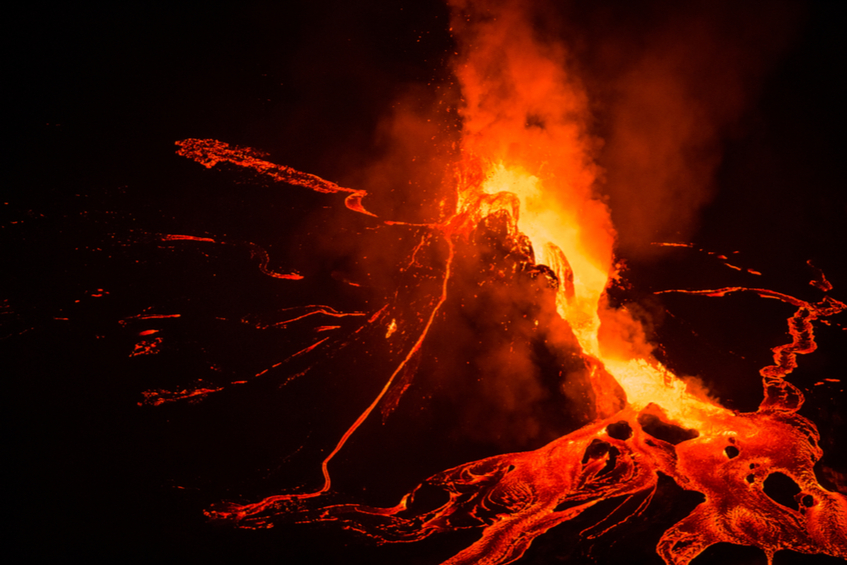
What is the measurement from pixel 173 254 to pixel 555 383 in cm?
188

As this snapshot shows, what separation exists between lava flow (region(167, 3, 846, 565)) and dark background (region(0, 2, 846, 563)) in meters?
0.08

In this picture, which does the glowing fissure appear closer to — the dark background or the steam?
the dark background

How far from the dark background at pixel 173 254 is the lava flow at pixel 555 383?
0.08m

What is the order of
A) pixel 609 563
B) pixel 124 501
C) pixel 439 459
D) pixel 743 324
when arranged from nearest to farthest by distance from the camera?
pixel 124 501, pixel 609 563, pixel 439 459, pixel 743 324

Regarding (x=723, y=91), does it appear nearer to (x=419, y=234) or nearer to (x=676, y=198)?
(x=676, y=198)

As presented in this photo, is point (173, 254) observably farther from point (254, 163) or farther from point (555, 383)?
point (555, 383)

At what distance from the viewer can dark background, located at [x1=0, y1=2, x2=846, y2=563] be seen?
1686 millimetres

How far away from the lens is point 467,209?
207 centimetres

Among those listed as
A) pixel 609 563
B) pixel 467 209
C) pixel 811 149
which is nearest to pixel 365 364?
pixel 467 209

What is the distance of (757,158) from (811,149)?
0.33 meters

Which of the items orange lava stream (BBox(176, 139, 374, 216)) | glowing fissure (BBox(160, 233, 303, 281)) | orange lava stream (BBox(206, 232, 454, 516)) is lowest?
orange lava stream (BBox(206, 232, 454, 516))

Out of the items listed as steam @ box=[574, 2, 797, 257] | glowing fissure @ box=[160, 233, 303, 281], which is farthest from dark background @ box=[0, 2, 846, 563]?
steam @ box=[574, 2, 797, 257]

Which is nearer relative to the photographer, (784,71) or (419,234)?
(419,234)

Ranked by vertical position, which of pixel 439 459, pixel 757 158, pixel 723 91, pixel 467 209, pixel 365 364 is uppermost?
pixel 723 91
